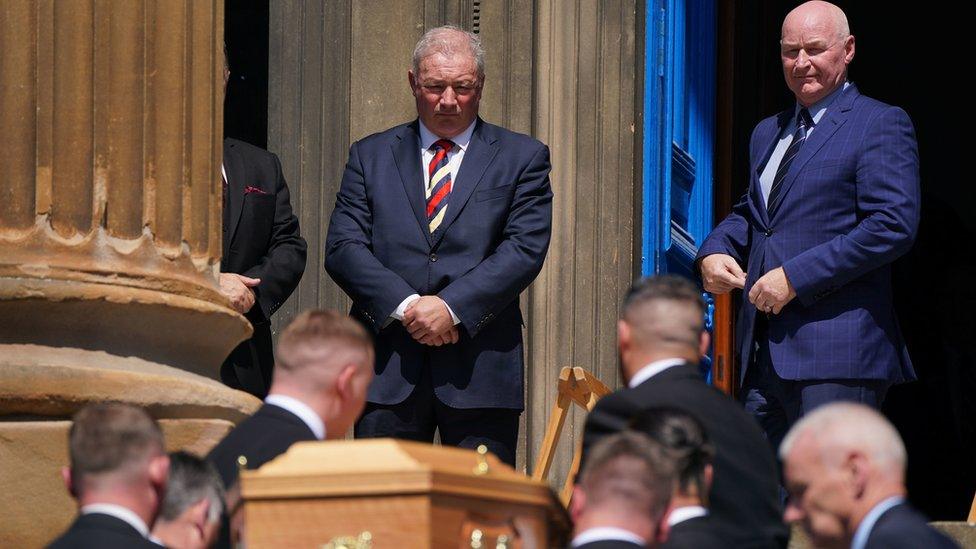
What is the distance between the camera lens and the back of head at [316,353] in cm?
505

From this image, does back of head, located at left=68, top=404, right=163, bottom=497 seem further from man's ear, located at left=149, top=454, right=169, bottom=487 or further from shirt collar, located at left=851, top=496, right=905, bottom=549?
shirt collar, located at left=851, top=496, right=905, bottom=549

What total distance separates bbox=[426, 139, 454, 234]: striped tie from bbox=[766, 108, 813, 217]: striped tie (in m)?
1.19

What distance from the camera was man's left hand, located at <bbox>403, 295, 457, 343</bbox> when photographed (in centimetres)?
720

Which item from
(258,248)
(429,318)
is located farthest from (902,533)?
(258,248)

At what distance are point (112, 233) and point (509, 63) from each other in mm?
3425

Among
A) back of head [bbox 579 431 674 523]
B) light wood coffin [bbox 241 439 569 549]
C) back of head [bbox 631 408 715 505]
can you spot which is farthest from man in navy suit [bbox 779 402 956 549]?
light wood coffin [bbox 241 439 569 549]

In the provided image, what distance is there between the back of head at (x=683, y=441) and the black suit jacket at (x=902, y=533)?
0.42 m

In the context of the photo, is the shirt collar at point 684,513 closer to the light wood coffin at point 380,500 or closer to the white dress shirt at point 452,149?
the light wood coffin at point 380,500

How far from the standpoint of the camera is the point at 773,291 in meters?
7.18

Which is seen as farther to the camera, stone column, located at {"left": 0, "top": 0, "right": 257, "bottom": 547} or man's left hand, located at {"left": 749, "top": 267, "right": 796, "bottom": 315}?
man's left hand, located at {"left": 749, "top": 267, "right": 796, "bottom": 315}

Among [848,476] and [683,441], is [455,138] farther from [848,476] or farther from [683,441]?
[848,476]

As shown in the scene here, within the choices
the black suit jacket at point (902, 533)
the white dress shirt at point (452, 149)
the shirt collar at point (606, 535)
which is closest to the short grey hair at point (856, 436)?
the black suit jacket at point (902, 533)

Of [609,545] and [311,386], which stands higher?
[311,386]

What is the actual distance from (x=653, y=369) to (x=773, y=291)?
191cm
